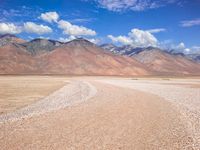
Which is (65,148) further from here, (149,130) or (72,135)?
(149,130)

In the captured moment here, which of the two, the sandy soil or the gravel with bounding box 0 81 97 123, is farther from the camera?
the sandy soil

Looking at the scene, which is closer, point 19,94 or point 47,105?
point 47,105

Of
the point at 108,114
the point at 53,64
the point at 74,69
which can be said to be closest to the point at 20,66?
the point at 53,64

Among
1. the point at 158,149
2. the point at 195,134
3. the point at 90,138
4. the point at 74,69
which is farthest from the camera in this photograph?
the point at 74,69

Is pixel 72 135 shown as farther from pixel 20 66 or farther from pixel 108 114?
pixel 20 66

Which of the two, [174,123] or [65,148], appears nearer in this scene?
[65,148]

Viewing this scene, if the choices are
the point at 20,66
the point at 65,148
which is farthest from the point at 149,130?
the point at 20,66

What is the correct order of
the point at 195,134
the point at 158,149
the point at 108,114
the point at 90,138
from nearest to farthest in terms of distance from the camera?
the point at 158,149 < the point at 90,138 < the point at 195,134 < the point at 108,114

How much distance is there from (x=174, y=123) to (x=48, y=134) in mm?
6753

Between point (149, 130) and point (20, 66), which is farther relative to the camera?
point (20, 66)

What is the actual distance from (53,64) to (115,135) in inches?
7302

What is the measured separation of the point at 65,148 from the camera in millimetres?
9914

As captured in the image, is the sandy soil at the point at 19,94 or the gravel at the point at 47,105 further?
the sandy soil at the point at 19,94

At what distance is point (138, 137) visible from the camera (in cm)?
1138
